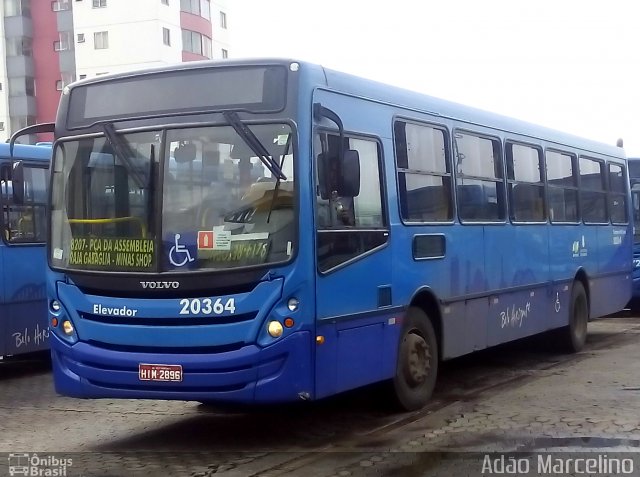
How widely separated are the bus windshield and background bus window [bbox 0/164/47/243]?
441 cm

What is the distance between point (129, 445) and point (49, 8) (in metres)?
48.0

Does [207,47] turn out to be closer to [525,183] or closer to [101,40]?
[101,40]

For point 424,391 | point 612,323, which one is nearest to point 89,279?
point 424,391

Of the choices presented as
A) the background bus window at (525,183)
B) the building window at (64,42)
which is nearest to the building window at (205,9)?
the building window at (64,42)

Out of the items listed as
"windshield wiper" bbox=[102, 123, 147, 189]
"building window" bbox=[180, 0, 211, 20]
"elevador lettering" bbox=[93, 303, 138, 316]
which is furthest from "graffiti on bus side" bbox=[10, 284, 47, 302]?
"building window" bbox=[180, 0, 211, 20]

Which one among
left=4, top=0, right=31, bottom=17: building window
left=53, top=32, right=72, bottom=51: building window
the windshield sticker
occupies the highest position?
left=4, top=0, right=31, bottom=17: building window

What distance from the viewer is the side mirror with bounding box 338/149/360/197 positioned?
303 inches

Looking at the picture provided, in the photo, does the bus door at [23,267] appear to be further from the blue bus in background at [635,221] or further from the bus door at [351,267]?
the blue bus in background at [635,221]

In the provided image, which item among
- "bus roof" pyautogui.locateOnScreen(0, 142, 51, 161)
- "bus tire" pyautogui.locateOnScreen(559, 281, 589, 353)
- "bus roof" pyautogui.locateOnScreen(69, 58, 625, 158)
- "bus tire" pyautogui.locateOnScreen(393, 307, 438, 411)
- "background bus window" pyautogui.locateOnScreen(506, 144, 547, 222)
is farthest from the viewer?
"bus tire" pyautogui.locateOnScreen(559, 281, 589, 353)

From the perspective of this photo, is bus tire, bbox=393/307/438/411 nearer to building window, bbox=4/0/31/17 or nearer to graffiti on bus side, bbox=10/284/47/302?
graffiti on bus side, bbox=10/284/47/302

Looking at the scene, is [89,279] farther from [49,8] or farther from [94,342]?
[49,8]

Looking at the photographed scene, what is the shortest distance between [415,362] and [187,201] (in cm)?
291

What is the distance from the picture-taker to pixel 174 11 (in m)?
49.4

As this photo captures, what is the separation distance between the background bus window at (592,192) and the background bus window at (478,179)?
10.9 ft
